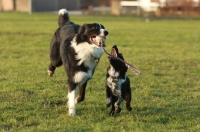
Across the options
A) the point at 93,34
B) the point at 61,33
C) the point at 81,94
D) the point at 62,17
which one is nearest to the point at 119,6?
the point at 62,17

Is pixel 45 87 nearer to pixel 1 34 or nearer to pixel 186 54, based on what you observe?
pixel 186 54

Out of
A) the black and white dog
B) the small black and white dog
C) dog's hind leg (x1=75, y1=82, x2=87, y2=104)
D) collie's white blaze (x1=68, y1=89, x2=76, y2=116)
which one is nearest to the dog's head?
the black and white dog

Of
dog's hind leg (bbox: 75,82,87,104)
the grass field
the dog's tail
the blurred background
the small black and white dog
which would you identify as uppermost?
the blurred background

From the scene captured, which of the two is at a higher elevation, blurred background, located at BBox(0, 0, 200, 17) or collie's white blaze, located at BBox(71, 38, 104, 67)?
blurred background, located at BBox(0, 0, 200, 17)

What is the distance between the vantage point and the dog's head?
6523 millimetres

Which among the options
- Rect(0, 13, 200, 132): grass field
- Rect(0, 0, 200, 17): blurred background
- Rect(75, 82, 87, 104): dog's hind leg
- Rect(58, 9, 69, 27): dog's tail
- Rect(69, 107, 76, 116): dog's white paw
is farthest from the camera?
Rect(0, 0, 200, 17): blurred background

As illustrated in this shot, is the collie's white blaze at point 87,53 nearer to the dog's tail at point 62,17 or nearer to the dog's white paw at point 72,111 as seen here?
the dog's white paw at point 72,111

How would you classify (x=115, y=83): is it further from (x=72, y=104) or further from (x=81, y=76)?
(x=72, y=104)

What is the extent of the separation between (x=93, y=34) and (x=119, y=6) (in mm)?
41561

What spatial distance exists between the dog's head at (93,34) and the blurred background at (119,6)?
122 ft

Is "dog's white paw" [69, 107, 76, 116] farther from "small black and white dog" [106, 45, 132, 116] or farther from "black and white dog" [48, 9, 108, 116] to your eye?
"small black and white dog" [106, 45, 132, 116]

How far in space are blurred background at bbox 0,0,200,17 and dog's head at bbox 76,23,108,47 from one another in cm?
3718

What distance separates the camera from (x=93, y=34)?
6617mm

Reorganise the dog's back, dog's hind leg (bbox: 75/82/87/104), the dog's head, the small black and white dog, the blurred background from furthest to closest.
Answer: the blurred background < the dog's back < dog's hind leg (bbox: 75/82/87/104) < the small black and white dog < the dog's head
